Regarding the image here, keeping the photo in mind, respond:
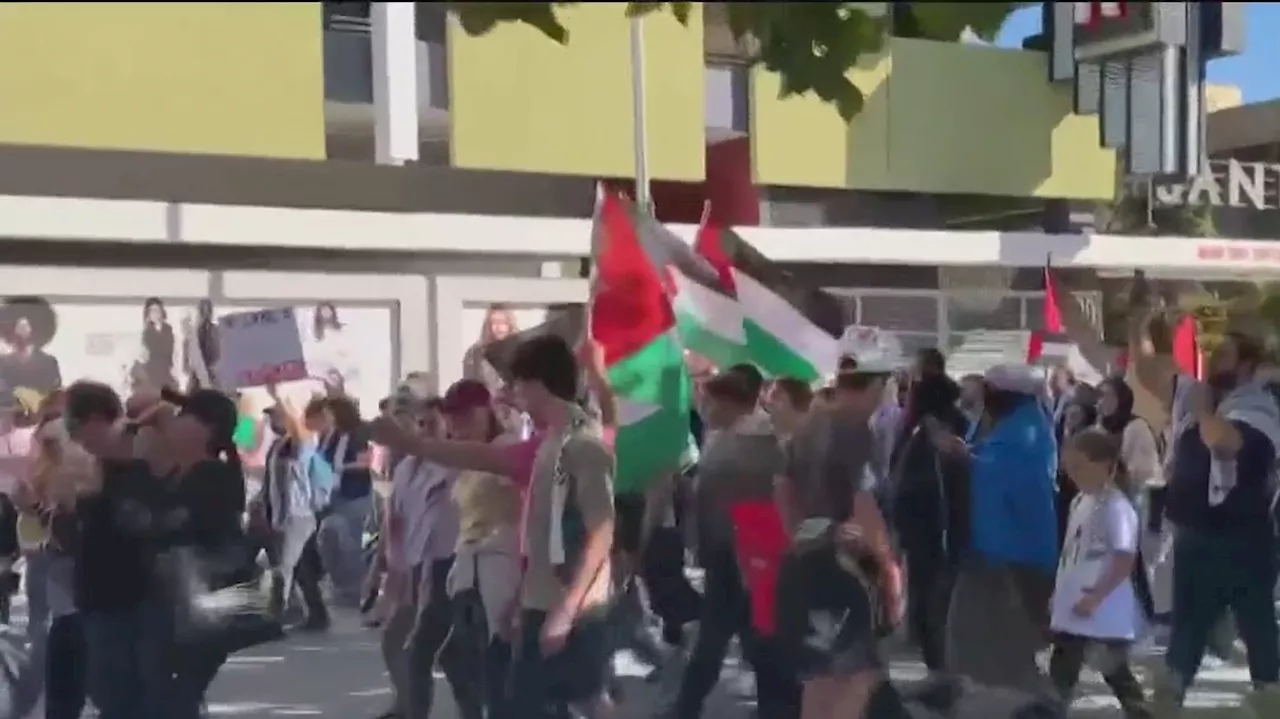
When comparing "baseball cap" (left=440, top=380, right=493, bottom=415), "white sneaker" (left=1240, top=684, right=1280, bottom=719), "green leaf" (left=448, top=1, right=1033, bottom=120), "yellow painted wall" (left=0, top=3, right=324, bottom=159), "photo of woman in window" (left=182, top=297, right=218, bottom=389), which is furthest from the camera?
"yellow painted wall" (left=0, top=3, right=324, bottom=159)

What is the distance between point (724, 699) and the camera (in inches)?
290

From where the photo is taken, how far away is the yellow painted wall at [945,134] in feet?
64.1

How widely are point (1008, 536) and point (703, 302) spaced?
1.52m

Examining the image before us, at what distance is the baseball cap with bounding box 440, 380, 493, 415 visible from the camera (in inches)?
259

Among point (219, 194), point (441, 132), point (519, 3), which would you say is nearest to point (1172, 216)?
point (441, 132)

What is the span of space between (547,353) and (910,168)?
16.2 metres

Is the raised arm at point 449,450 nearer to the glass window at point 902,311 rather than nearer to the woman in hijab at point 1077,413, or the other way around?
the woman in hijab at point 1077,413

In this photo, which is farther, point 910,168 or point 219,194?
point 910,168

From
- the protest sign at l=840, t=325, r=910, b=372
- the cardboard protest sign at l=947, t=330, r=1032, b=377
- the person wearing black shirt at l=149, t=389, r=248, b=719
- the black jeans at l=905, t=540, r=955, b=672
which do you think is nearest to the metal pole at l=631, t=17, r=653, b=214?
the cardboard protest sign at l=947, t=330, r=1032, b=377

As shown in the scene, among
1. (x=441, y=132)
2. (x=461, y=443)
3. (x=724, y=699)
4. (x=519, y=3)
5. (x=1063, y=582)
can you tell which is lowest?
(x=724, y=699)

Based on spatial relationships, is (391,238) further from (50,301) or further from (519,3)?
(519,3)

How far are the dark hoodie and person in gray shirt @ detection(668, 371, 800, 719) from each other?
1.16 metres

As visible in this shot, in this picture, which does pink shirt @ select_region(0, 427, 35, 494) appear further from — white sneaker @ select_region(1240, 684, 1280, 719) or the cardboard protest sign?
the cardboard protest sign

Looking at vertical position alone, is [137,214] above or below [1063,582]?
above
